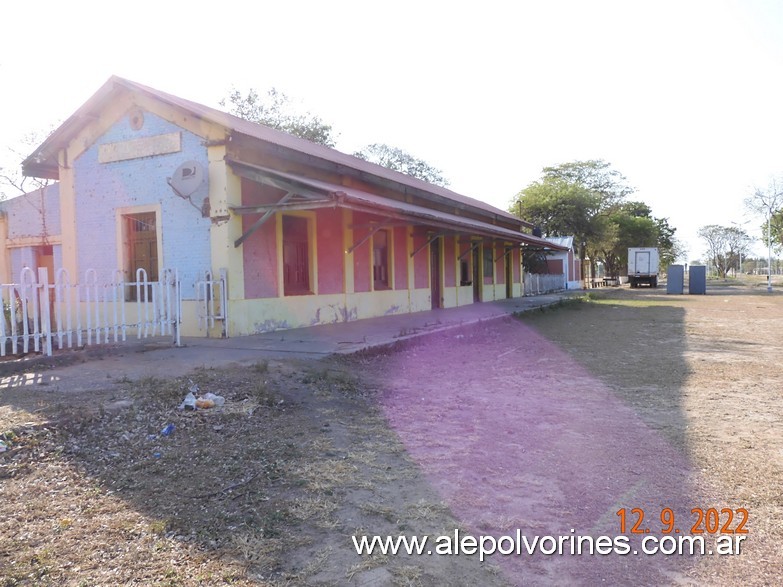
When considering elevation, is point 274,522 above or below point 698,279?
below

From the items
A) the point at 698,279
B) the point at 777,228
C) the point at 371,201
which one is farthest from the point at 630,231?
the point at 371,201

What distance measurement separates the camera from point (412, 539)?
2.82 meters

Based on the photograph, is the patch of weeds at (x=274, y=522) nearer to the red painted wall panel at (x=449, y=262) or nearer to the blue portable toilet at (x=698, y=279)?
the red painted wall panel at (x=449, y=262)

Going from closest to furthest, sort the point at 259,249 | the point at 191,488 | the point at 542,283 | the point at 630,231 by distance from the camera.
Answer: the point at 191,488, the point at 259,249, the point at 542,283, the point at 630,231

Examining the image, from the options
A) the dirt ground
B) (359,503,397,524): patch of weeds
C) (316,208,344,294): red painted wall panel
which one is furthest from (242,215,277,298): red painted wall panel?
(359,503,397,524): patch of weeds

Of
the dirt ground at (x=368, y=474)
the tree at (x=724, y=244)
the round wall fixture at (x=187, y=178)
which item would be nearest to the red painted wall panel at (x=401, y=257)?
the round wall fixture at (x=187, y=178)

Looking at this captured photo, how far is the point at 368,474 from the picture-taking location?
3.67 meters

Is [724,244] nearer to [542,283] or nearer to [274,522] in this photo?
[542,283]

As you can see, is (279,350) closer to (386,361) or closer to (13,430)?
(386,361)

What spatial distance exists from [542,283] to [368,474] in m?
30.0

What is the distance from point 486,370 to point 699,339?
5899 mm

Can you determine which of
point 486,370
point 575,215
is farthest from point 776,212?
point 486,370

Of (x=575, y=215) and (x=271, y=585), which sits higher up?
(x=575, y=215)

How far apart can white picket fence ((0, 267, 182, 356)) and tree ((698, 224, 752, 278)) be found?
89294 millimetres
